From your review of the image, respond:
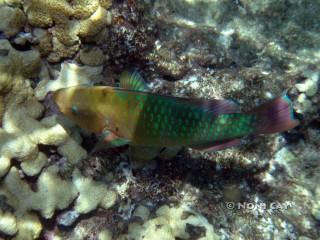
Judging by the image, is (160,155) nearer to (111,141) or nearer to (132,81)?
(111,141)

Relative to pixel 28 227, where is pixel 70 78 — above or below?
above

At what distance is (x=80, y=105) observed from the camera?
299cm

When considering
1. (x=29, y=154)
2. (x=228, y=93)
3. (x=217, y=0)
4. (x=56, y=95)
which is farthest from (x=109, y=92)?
(x=217, y=0)

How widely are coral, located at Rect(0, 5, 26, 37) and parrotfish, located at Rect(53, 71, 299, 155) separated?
949mm

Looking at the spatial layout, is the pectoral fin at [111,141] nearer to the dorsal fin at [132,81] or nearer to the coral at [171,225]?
the dorsal fin at [132,81]

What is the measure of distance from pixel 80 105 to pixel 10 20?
3.98ft

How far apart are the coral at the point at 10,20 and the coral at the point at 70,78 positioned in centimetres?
56

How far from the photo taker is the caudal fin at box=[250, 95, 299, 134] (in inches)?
117

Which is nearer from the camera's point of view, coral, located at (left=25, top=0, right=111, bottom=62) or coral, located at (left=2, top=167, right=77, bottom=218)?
coral, located at (left=2, top=167, right=77, bottom=218)

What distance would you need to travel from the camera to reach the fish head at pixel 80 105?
298 cm

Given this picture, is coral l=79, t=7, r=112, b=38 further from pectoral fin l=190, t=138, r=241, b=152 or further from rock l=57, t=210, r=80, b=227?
rock l=57, t=210, r=80, b=227

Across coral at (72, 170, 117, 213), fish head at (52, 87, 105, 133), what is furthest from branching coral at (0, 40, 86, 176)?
fish head at (52, 87, 105, 133)
